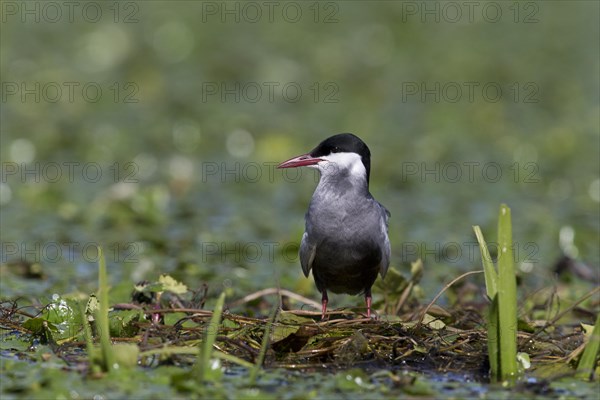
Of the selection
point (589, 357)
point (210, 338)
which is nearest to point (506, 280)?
point (589, 357)

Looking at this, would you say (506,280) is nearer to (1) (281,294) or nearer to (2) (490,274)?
(2) (490,274)

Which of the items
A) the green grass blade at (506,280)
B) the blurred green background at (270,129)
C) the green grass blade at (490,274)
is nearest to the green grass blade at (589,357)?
the green grass blade at (506,280)

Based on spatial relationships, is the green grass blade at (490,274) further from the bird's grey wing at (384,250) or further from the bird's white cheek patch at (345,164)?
the bird's white cheek patch at (345,164)

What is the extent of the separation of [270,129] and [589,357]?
819cm

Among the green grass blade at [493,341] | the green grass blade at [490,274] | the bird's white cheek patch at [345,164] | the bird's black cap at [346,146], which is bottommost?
the green grass blade at [493,341]

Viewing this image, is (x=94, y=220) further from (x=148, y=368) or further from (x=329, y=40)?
(x=329, y=40)

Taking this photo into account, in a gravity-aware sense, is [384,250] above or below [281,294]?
above

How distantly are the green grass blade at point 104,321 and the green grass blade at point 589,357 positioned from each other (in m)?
Answer: 2.39

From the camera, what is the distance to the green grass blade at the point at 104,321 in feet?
15.9

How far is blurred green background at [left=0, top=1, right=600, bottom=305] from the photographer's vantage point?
372 inches

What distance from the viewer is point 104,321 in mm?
4918

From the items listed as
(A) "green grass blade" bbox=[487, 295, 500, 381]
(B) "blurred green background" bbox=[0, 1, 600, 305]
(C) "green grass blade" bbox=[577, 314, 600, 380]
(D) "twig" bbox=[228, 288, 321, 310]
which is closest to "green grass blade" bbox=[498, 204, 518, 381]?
(A) "green grass blade" bbox=[487, 295, 500, 381]

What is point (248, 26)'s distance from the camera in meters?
17.3

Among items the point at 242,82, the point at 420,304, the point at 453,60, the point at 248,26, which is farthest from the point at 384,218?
the point at 248,26
